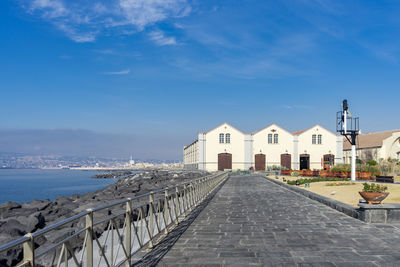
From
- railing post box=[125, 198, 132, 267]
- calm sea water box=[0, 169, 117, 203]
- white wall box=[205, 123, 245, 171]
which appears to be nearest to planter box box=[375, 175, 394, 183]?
railing post box=[125, 198, 132, 267]

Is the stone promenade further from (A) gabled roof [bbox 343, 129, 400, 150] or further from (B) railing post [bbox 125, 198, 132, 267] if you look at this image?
(A) gabled roof [bbox 343, 129, 400, 150]

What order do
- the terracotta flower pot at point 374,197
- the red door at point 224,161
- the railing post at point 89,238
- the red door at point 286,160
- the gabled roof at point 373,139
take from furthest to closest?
1. the gabled roof at point 373,139
2. the red door at point 286,160
3. the red door at point 224,161
4. the terracotta flower pot at point 374,197
5. the railing post at point 89,238

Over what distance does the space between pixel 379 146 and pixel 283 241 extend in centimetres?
5413

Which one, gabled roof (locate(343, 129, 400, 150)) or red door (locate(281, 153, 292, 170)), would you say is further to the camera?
gabled roof (locate(343, 129, 400, 150))

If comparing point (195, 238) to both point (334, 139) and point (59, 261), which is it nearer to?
point (59, 261)

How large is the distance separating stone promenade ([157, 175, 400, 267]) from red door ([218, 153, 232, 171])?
43.6 meters

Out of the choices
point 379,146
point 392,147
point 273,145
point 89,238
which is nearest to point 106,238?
point 89,238

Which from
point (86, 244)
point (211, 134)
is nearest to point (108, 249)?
point (86, 244)

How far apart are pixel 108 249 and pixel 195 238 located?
2994mm

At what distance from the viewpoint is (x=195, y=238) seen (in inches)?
311

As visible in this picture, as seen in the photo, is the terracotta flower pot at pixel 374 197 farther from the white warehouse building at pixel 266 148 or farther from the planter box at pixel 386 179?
the white warehouse building at pixel 266 148

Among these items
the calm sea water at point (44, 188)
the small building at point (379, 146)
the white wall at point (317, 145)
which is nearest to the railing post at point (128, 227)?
the calm sea water at point (44, 188)

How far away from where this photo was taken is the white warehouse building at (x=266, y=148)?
181 feet

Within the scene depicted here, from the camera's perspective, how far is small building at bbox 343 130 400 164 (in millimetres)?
52847
